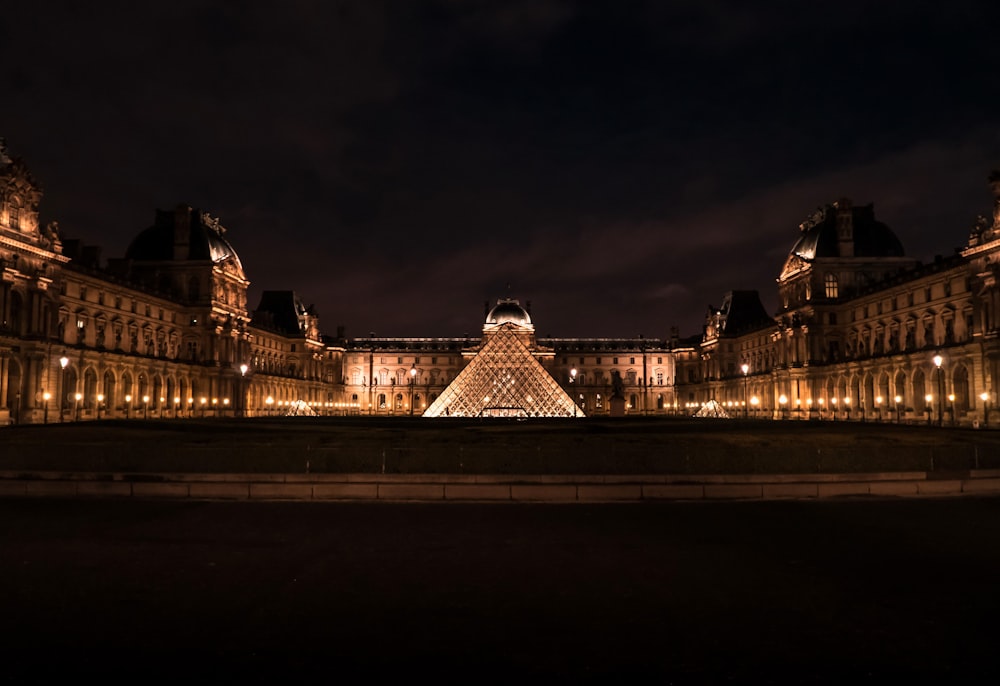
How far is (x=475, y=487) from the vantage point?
531 inches

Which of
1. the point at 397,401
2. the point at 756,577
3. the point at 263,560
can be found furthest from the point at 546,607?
the point at 397,401

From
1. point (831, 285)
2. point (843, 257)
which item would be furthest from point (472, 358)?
point (843, 257)

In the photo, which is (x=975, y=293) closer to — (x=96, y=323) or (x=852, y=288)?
(x=852, y=288)

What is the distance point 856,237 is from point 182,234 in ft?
182

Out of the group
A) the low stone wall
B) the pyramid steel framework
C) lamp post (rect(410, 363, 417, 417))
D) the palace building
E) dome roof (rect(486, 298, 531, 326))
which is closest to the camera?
the low stone wall

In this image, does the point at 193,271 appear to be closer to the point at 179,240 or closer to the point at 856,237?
the point at 179,240

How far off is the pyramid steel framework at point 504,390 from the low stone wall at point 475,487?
31.5 meters

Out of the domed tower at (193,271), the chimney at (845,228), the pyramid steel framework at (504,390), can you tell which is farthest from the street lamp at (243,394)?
the chimney at (845,228)

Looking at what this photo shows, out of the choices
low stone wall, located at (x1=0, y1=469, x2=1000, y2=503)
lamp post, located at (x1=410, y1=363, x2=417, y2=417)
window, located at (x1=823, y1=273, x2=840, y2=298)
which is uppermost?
window, located at (x1=823, y1=273, x2=840, y2=298)

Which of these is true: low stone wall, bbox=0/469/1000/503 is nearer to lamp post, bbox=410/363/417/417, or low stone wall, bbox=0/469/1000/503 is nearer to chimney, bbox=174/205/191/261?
chimney, bbox=174/205/191/261

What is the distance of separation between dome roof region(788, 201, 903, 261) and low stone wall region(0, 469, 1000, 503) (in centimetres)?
5285

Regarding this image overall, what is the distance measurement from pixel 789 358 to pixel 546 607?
62.6 m

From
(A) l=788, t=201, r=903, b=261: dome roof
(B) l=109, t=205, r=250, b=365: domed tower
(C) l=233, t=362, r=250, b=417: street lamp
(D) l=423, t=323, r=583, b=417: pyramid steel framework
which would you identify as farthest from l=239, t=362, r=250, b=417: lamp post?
(A) l=788, t=201, r=903, b=261: dome roof

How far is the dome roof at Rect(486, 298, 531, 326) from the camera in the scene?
4456 inches
